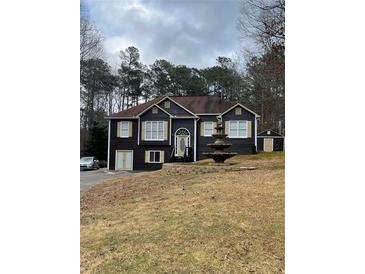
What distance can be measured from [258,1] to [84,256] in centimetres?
157

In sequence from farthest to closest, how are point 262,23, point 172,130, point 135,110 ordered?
1. point 172,130
2. point 135,110
3. point 262,23

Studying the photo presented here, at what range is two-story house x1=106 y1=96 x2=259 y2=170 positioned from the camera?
204cm

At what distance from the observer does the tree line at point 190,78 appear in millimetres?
1912

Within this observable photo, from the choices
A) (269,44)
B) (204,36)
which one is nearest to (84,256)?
(204,36)

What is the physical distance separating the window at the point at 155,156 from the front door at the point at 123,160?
108 millimetres

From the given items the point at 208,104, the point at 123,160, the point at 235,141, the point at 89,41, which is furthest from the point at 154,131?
the point at 89,41

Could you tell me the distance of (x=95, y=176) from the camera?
2.02 meters

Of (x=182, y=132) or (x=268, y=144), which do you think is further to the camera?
(x=182, y=132)

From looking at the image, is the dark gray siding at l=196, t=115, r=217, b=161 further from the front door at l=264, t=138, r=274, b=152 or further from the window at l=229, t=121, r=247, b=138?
the front door at l=264, t=138, r=274, b=152

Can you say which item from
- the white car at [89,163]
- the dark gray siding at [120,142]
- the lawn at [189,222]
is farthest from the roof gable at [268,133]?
the white car at [89,163]

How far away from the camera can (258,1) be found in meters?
1.95

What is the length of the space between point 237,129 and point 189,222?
1.84ft

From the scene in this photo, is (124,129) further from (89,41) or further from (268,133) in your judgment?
(268,133)

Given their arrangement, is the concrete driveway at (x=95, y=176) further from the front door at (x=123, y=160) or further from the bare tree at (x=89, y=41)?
the bare tree at (x=89, y=41)
